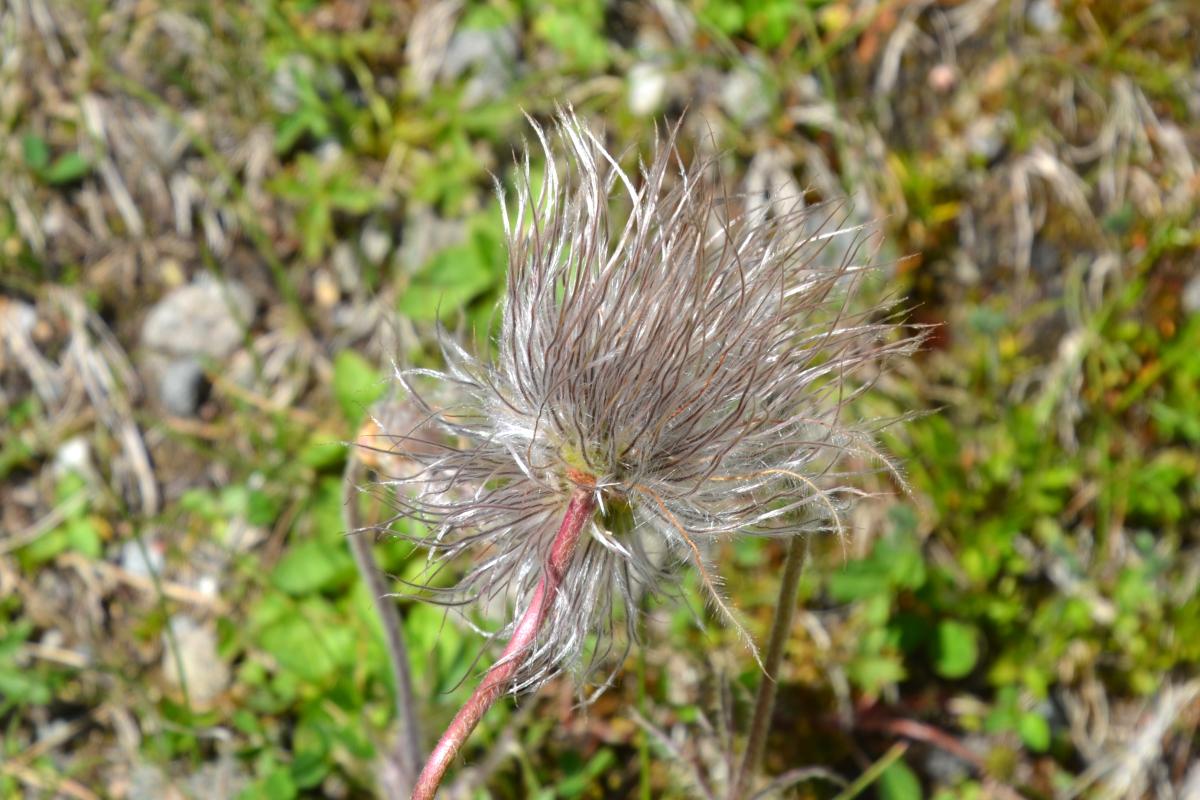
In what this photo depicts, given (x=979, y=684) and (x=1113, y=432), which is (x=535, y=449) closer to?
(x=979, y=684)

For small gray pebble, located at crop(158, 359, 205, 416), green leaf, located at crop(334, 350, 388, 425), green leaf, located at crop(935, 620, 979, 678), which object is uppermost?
green leaf, located at crop(334, 350, 388, 425)

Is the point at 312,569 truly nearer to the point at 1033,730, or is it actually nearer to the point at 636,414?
the point at 636,414

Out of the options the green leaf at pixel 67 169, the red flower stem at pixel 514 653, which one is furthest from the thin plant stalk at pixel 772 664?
the green leaf at pixel 67 169

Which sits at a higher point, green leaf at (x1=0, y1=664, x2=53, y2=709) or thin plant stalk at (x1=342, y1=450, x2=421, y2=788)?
thin plant stalk at (x1=342, y1=450, x2=421, y2=788)

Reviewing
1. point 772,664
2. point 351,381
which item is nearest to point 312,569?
point 351,381

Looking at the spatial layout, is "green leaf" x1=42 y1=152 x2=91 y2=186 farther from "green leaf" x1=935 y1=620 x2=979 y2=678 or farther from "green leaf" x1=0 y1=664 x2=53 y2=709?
"green leaf" x1=935 y1=620 x2=979 y2=678

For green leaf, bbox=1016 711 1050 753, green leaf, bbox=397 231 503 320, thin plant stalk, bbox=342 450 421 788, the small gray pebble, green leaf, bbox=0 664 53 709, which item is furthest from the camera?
the small gray pebble

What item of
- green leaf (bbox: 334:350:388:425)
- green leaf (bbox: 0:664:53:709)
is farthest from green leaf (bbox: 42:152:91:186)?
green leaf (bbox: 0:664:53:709)

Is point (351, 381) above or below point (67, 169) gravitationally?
below
